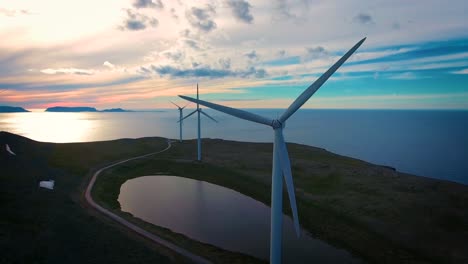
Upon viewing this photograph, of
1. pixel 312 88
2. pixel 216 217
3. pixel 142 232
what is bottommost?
pixel 216 217

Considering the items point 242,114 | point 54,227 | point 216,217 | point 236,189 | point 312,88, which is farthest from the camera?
point 236,189

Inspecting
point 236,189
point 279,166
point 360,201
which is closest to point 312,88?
point 279,166

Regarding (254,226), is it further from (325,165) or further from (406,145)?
(406,145)

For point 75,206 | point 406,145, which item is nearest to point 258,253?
point 75,206

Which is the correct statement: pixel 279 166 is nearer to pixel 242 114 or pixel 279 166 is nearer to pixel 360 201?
pixel 242 114

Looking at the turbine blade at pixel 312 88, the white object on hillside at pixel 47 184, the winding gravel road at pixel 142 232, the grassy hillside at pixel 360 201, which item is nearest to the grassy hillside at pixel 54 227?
the white object on hillside at pixel 47 184

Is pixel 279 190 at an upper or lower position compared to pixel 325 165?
upper

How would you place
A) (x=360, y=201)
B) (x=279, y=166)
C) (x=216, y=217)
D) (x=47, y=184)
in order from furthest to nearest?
1. (x=47, y=184)
2. (x=360, y=201)
3. (x=216, y=217)
4. (x=279, y=166)

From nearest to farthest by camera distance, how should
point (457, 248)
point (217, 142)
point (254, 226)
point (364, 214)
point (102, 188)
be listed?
1. point (457, 248)
2. point (254, 226)
3. point (364, 214)
4. point (102, 188)
5. point (217, 142)

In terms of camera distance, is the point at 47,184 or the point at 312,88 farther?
the point at 47,184

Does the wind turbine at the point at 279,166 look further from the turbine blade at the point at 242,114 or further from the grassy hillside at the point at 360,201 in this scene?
the grassy hillside at the point at 360,201
